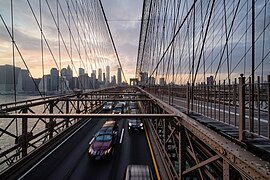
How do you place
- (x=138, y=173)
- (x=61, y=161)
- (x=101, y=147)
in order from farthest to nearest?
(x=101, y=147) → (x=61, y=161) → (x=138, y=173)

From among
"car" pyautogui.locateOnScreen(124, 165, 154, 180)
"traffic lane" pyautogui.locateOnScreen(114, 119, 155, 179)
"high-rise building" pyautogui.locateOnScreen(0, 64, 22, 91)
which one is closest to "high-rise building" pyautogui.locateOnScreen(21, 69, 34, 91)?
"high-rise building" pyautogui.locateOnScreen(0, 64, 22, 91)

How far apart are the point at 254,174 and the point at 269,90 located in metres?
1.07

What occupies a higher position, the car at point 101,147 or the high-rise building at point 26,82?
the high-rise building at point 26,82

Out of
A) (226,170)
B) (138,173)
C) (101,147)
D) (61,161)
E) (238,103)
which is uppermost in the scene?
(238,103)

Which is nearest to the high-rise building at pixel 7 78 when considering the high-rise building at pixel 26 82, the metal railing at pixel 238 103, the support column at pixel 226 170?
the high-rise building at pixel 26 82

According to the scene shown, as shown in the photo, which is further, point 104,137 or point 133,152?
point 133,152

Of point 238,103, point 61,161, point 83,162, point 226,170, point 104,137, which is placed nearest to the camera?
point 226,170

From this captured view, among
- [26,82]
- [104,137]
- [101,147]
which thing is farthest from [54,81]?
[101,147]

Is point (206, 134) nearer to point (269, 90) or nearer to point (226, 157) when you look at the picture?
point (226, 157)

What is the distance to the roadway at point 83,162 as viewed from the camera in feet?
29.2

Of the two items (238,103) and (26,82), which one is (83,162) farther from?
(238,103)

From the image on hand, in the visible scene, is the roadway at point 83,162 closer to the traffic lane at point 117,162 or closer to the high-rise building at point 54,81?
the traffic lane at point 117,162

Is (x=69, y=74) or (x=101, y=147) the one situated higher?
(x=69, y=74)

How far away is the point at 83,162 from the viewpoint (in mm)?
10508
